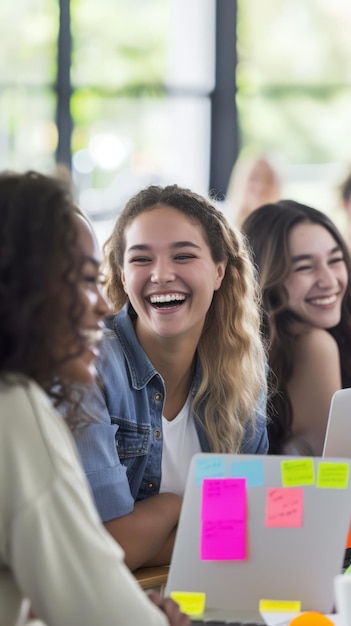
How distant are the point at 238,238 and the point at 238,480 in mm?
852

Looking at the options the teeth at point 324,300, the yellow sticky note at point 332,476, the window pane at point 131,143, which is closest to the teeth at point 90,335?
the yellow sticky note at point 332,476

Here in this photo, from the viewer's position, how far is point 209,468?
1648 millimetres

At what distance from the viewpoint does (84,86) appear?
258 inches

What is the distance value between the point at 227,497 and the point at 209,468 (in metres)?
0.05

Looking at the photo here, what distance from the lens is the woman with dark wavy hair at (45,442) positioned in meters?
1.15

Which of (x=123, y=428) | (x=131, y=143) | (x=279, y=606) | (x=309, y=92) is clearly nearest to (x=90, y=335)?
(x=279, y=606)

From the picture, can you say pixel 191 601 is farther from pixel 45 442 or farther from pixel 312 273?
pixel 312 273

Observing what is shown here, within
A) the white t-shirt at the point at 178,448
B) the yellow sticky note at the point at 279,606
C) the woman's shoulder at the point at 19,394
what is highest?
the woman's shoulder at the point at 19,394

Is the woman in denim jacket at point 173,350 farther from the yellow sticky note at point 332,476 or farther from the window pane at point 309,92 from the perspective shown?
the window pane at point 309,92

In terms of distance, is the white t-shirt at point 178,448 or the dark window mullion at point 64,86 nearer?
the white t-shirt at point 178,448

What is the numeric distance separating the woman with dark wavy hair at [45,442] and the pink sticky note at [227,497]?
16.7 inches

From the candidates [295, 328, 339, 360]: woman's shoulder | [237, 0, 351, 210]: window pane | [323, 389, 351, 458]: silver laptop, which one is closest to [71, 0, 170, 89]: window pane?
[237, 0, 351, 210]: window pane

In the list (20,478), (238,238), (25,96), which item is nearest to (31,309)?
(20,478)

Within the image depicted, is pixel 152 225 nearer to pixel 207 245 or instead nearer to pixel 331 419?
pixel 207 245
